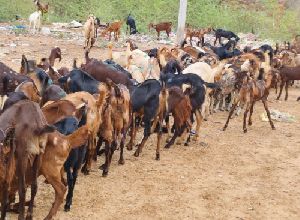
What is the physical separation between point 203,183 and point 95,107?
2.28 m

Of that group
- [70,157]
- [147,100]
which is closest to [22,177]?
[70,157]

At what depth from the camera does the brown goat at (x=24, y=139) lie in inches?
203

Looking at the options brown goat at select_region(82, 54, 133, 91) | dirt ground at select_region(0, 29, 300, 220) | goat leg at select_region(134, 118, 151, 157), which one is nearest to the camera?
dirt ground at select_region(0, 29, 300, 220)

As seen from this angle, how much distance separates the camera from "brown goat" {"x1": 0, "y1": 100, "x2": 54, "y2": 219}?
5.17m

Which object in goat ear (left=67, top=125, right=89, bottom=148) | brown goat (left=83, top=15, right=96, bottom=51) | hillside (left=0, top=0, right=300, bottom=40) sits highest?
hillside (left=0, top=0, right=300, bottom=40)

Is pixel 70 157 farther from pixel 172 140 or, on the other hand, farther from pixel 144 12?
pixel 144 12

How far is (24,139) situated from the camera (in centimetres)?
518

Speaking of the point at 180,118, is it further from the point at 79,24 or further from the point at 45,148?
the point at 79,24

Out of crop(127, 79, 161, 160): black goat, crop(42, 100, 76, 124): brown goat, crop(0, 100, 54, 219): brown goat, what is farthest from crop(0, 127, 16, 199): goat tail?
crop(127, 79, 161, 160): black goat

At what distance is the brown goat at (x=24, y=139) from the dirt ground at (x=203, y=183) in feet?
3.16

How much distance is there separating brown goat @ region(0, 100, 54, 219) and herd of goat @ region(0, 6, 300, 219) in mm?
11

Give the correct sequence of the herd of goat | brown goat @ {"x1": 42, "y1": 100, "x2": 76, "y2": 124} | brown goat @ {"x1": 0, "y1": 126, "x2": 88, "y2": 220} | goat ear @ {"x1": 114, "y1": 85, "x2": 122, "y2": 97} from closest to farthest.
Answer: the herd of goat → brown goat @ {"x1": 0, "y1": 126, "x2": 88, "y2": 220} → brown goat @ {"x1": 42, "y1": 100, "x2": 76, "y2": 124} → goat ear @ {"x1": 114, "y1": 85, "x2": 122, "y2": 97}

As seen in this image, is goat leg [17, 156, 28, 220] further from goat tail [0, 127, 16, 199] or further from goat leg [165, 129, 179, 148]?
goat leg [165, 129, 179, 148]

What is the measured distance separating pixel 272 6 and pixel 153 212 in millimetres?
31362
